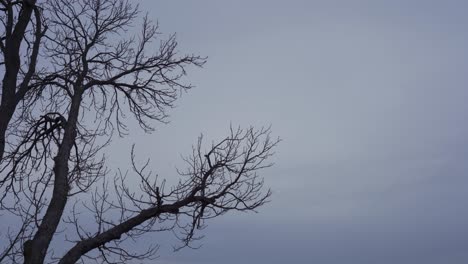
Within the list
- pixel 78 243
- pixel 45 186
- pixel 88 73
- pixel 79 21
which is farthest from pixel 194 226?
pixel 79 21

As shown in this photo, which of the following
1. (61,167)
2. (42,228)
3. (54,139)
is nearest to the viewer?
(42,228)

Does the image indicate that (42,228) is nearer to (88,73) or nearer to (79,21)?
(88,73)

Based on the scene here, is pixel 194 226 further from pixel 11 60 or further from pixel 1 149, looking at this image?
pixel 11 60

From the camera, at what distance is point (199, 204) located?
927cm

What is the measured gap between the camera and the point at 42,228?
8.98m

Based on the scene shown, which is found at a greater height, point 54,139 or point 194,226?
point 54,139

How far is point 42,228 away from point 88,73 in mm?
3106

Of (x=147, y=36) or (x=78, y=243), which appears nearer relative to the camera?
(x=78, y=243)

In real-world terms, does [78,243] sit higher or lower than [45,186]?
lower

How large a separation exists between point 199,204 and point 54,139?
3.20 meters

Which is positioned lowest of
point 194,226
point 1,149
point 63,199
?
point 194,226

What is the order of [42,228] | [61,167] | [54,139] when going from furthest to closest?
[54,139]
[61,167]
[42,228]

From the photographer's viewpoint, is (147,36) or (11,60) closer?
(11,60)

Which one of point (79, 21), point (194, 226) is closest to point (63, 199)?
point (194, 226)
